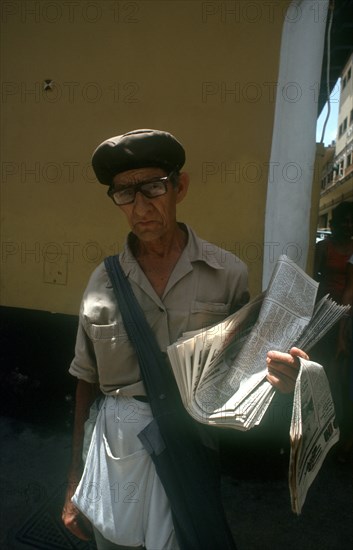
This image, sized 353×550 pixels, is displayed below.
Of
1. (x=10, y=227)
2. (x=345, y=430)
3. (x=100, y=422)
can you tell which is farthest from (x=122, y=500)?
(x=10, y=227)

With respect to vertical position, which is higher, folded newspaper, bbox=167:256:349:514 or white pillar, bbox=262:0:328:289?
white pillar, bbox=262:0:328:289

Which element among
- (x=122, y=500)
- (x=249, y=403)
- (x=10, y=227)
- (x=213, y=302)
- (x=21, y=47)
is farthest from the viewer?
(x=10, y=227)

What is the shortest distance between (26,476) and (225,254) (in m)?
2.29

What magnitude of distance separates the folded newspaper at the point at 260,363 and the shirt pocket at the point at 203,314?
0.16m

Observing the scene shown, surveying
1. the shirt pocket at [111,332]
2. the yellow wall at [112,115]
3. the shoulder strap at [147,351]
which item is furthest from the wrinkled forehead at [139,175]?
the yellow wall at [112,115]

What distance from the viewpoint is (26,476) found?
9.40 ft

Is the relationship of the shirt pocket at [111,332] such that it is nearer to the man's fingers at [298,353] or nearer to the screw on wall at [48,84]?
the man's fingers at [298,353]

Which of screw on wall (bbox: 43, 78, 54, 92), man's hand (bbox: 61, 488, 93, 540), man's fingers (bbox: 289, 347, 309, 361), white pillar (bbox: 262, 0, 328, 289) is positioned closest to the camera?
man's fingers (bbox: 289, 347, 309, 361)

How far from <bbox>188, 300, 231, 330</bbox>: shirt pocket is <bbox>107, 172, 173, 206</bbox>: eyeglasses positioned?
0.37 meters

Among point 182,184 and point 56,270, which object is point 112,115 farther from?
point 182,184

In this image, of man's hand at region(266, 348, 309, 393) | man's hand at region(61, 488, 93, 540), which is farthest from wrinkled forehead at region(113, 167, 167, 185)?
man's hand at region(61, 488, 93, 540)

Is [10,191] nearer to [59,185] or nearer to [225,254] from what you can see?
[59,185]

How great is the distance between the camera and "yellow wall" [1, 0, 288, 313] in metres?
2.69

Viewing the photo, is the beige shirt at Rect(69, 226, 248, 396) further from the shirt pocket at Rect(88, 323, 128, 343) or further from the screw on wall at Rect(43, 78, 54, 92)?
the screw on wall at Rect(43, 78, 54, 92)
